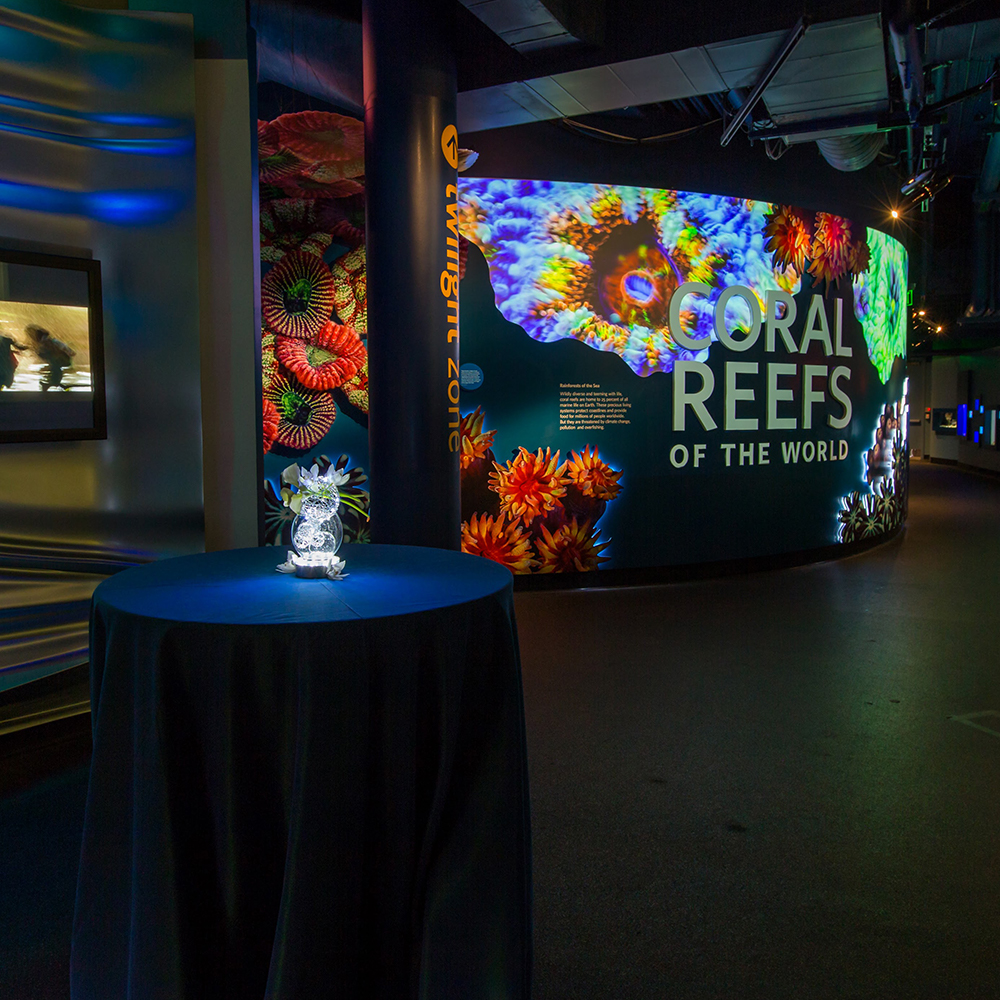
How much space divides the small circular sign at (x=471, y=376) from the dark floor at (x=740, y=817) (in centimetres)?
180

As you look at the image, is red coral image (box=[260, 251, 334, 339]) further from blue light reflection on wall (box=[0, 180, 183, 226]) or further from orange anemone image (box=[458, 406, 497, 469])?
blue light reflection on wall (box=[0, 180, 183, 226])

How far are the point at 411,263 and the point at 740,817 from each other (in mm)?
2687

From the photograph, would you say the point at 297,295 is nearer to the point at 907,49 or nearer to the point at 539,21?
the point at 539,21

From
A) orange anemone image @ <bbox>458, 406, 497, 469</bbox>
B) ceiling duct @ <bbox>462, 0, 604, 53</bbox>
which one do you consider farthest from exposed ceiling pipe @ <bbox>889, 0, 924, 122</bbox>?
orange anemone image @ <bbox>458, 406, 497, 469</bbox>

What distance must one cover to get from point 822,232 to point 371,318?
177 inches

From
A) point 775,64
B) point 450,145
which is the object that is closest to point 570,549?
point 450,145

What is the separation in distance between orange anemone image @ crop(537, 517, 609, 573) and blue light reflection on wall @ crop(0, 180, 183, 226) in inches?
133

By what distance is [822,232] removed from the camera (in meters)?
6.56

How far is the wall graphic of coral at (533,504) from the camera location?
18.4 feet

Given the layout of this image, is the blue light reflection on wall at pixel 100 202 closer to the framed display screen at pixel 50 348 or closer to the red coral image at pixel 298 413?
the framed display screen at pixel 50 348

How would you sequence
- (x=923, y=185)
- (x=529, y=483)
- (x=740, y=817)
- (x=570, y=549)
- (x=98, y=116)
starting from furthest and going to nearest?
(x=923, y=185) → (x=570, y=549) → (x=529, y=483) → (x=98, y=116) → (x=740, y=817)

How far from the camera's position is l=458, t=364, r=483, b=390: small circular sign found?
5562 millimetres

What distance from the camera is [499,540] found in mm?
5672

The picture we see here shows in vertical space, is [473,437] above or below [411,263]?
below
